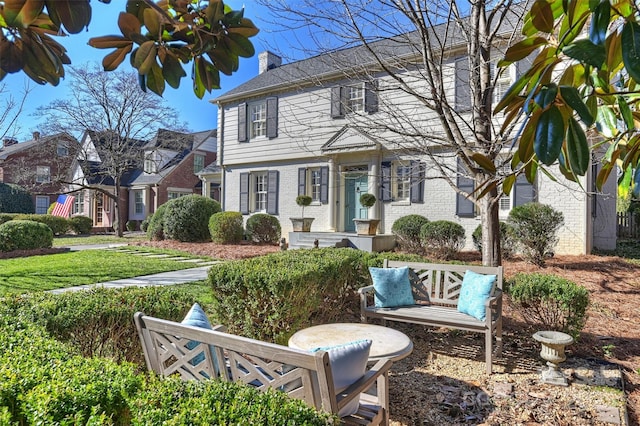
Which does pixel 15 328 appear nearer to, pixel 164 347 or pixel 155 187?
pixel 164 347

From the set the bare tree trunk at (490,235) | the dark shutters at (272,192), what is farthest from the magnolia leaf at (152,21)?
the dark shutters at (272,192)

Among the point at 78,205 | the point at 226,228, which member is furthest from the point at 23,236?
the point at 78,205

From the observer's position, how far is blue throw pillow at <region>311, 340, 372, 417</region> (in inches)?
84.4

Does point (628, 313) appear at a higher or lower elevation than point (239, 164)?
lower

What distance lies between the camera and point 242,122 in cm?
1653

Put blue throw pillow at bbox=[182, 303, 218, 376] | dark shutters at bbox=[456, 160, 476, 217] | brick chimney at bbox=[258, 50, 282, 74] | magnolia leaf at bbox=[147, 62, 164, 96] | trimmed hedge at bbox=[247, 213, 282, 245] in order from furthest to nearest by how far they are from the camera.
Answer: brick chimney at bbox=[258, 50, 282, 74] < trimmed hedge at bbox=[247, 213, 282, 245] < dark shutters at bbox=[456, 160, 476, 217] < blue throw pillow at bbox=[182, 303, 218, 376] < magnolia leaf at bbox=[147, 62, 164, 96]

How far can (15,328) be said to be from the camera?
2.50 meters

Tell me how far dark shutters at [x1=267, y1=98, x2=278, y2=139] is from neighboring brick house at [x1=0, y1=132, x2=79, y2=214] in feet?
46.1

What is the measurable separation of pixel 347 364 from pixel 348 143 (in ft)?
39.1

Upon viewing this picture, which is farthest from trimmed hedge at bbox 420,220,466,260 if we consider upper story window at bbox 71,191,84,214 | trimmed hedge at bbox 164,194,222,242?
upper story window at bbox 71,191,84,214

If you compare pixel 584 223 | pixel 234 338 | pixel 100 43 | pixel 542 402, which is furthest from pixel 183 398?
pixel 584 223

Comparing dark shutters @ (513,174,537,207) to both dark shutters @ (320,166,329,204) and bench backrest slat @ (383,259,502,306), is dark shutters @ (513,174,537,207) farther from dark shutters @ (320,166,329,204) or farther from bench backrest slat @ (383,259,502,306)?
bench backrest slat @ (383,259,502,306)

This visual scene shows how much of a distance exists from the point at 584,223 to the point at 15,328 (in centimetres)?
1153

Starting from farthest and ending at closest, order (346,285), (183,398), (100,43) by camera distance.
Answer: (346,285) < (183,398) < (100,43)
